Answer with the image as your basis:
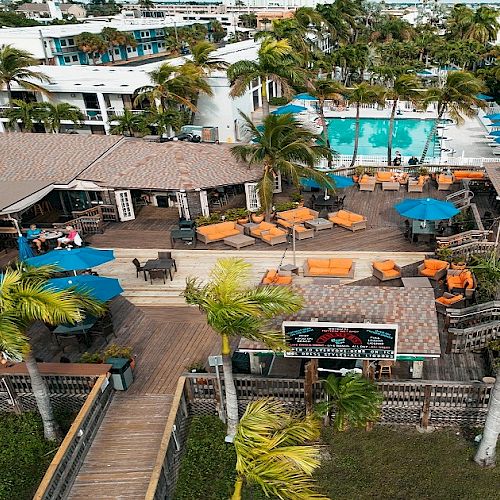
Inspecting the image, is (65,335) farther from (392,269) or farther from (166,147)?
(166,147)

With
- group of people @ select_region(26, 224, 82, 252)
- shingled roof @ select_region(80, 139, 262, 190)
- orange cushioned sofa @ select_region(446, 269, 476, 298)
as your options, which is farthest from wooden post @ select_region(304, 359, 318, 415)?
shingled roof @ select_region(80, 139, 262, 190)


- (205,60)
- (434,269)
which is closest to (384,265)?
(434,269)

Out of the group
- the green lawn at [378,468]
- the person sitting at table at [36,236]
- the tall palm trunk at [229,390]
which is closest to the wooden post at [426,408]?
the green lawn at [378,468]

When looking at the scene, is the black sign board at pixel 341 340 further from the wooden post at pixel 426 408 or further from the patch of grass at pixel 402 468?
the patch of grass at pixel 402 468

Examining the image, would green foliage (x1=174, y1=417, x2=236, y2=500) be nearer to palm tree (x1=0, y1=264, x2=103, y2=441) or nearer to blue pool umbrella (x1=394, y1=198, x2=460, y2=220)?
palm tree (x1=0, y1=264, x2=103, y2=441)

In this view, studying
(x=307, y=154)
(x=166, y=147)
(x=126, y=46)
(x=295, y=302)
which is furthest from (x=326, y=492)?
(x=126, y=46)

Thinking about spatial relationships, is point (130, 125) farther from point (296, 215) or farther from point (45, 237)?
point (296, 215)

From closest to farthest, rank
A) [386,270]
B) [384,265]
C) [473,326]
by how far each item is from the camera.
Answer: [473,326]
[386,270]
[384,265]
